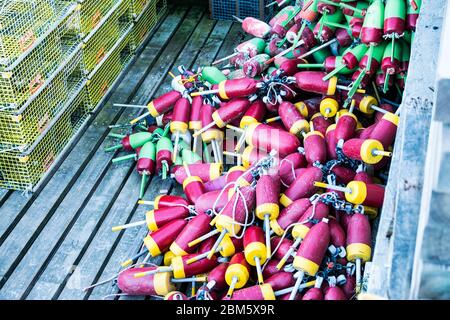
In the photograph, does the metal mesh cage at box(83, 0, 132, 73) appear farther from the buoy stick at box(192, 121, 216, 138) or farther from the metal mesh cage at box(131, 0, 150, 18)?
the buoy stick at box(192, 121, 216, 138)

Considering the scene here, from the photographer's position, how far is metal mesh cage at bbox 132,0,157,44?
6236 mm

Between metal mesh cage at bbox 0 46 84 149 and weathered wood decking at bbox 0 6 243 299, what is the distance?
1.20 ft

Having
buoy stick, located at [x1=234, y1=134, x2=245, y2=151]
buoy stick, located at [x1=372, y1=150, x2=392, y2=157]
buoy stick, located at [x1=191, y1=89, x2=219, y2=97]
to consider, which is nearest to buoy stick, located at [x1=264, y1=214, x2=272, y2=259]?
buoy stick, located at [x1=372, y1=150, x2=392, y2=157]

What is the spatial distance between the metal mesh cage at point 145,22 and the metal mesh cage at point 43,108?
3.44ft

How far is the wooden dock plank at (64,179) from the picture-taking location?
4484mm

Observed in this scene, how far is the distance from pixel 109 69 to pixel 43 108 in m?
1.05

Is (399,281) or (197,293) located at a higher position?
(399,281)

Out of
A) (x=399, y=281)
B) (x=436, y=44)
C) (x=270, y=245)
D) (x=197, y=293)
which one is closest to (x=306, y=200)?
(x=270, y=245)

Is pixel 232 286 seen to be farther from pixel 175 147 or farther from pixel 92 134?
pixel 92 134

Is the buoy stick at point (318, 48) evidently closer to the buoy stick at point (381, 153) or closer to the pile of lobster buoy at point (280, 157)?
the pile of lobster buoy at point (280, 157)

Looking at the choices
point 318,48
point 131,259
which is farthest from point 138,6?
point 131,259

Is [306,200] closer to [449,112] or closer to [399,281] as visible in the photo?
[399,281]
